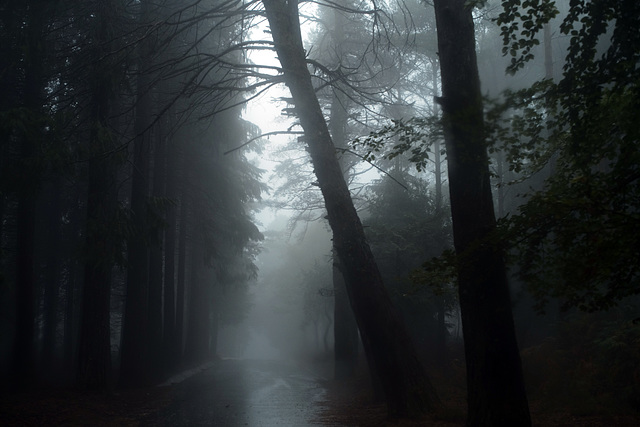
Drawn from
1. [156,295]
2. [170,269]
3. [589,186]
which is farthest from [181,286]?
[589,186]

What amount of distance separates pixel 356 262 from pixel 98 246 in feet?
22.3

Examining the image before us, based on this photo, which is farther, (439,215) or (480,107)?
(439,215)

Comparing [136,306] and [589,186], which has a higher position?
[589,186]

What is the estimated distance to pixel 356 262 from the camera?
8.97m

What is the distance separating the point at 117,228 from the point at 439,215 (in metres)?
9.50

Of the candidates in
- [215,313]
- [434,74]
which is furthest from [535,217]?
[215,313]

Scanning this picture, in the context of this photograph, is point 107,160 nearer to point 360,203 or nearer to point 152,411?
point 152,411

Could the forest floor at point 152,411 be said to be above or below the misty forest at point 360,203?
below

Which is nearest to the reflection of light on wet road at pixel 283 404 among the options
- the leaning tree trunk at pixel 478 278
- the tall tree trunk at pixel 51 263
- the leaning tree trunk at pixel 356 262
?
the leaning tree trunk at pixel 356 262

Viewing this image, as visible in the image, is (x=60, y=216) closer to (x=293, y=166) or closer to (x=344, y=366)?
(x=293, y=166)

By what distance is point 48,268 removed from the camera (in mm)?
21500

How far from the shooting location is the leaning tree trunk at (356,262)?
28.1ft

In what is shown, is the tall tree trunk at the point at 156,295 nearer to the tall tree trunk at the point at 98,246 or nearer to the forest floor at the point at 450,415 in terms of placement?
the tall tree trunk at the point at 98,246

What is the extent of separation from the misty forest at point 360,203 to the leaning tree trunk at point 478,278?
0.08 feet
